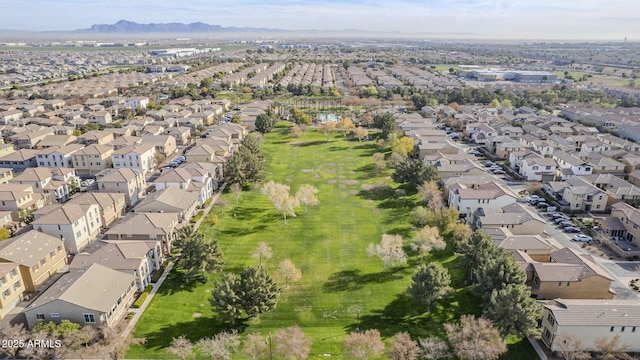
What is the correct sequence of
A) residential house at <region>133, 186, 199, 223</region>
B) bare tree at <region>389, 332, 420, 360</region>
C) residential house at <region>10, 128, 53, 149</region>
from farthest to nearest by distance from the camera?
residential house at <region>10, 128, 53, 149</region> → residential house at <region>133, 186, 199, 223</region> → bare tree at <region>389, 332, 420, 360</region>

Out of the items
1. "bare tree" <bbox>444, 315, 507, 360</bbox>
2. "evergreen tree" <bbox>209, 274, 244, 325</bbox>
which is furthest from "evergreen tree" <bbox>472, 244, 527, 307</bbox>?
"evergreen tree" <bbox>209, 274, 244, 325</bbox>

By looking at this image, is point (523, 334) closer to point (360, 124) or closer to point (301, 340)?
point (301, 340)

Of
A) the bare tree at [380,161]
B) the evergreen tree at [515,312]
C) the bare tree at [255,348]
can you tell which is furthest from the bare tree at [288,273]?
the bare tree at [380,161]

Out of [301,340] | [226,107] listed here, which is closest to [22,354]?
[301,340]

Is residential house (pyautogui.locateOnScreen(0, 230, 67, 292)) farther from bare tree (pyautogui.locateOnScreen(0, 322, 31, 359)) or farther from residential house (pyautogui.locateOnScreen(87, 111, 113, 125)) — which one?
residential house (pyautogui.locateOnScreen(87, 111, 113, 125))

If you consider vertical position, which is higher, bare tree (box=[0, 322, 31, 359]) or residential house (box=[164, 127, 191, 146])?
residential house (box=[164, 127, 191, 146])

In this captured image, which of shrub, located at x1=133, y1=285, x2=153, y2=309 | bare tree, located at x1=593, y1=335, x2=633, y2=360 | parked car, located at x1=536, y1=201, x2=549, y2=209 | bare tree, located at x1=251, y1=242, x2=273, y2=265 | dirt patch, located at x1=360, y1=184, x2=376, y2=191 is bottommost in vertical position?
shrub, located at x1=133, y1=285, x2=153, y2=309

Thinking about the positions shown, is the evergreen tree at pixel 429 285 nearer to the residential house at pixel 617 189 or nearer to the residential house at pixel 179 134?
the residential house at pixel 617 189
